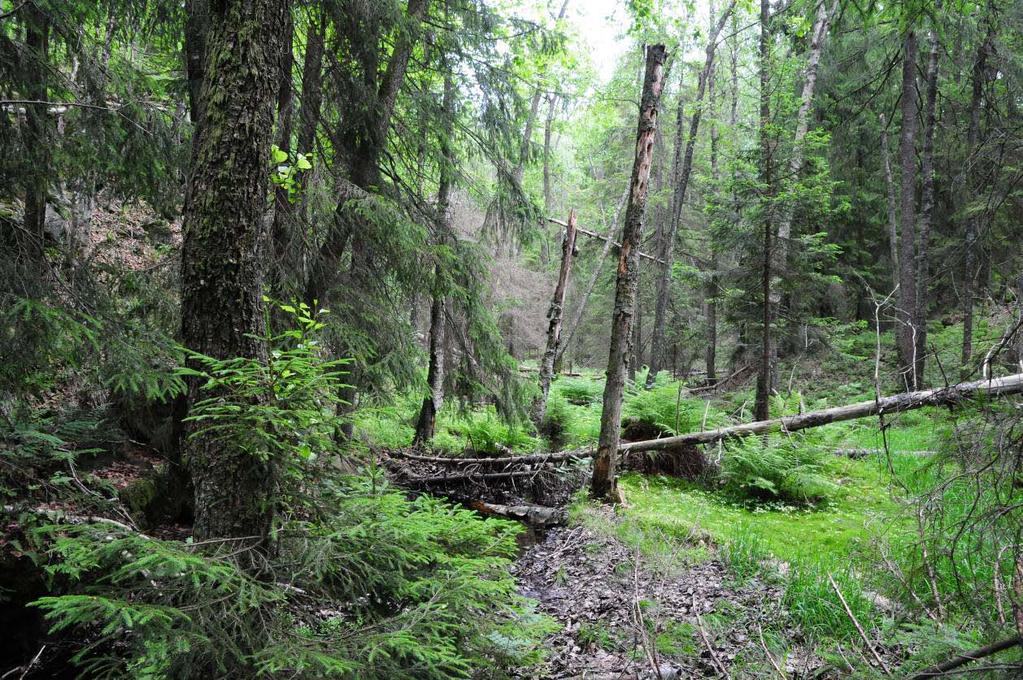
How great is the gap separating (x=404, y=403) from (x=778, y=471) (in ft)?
20.4

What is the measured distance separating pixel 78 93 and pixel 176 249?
5.75ft

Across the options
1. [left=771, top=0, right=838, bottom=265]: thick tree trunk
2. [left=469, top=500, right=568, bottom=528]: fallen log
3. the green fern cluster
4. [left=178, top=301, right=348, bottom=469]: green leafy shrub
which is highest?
[left=771, top=0, right=838, bottom=265]: thick tree trunk

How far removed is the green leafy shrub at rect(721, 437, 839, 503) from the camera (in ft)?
24.7

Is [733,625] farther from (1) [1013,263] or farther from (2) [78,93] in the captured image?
(1) [1013,263]

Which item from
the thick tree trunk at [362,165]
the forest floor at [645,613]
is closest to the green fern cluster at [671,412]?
the forest floor at [645,613]

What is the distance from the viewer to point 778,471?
7.65 metres

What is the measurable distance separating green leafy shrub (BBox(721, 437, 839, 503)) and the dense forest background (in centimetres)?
6

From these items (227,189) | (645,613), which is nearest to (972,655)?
(645,613)

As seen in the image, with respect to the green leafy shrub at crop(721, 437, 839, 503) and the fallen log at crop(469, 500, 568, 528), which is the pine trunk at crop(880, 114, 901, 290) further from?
the fallen log at crop(469, 500, 568, 528)

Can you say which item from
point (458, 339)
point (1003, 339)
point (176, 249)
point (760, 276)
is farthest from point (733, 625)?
point (760, 276)

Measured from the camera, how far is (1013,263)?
30.0 feet

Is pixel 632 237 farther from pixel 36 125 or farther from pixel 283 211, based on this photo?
pixel 36 125

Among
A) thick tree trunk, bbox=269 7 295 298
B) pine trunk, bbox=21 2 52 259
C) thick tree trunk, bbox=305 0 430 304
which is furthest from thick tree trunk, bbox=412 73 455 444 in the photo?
pine trunk, bbox=21 2 52 259

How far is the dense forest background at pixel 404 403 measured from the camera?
2.38m
